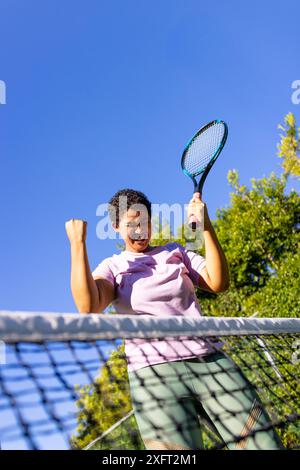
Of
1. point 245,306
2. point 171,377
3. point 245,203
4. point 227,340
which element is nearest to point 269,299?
point 245,306

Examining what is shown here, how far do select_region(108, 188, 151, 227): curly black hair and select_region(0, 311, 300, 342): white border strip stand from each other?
26.7 inches

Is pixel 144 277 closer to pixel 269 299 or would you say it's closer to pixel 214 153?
A: pixel 214 153

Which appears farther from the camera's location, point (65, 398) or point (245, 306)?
point (245, 306)

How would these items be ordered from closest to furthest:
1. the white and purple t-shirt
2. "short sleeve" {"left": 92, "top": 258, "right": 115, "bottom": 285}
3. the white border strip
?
the white border strip
the white and purple t-shirt
"short sleeve" {"left": 92, "top": 258, "right": 115, "bottom": 285}

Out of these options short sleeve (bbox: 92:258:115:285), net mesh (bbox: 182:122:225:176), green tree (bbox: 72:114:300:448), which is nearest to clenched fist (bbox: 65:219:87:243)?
short sleeve (bbox: 92:258:115:285)

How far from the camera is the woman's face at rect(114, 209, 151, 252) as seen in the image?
8.66 ft

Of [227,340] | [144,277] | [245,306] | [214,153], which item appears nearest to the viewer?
[144,277]

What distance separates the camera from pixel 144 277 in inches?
98.4

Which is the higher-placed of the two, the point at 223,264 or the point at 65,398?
the point at 223,264

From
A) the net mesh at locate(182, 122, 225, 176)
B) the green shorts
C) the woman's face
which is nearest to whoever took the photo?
the green shorts

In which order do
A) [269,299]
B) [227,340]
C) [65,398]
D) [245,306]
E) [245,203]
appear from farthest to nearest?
[245,203] → [245,306] → [269,299] → [227,340] → [65,398]

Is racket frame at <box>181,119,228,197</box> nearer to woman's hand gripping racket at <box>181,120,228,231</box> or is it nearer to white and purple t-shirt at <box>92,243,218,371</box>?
woman's hand gripping racket at <box>181,120,228,231</box>

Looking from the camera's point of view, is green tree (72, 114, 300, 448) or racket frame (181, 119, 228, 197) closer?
racket frame (181, 119, 228, 197)
